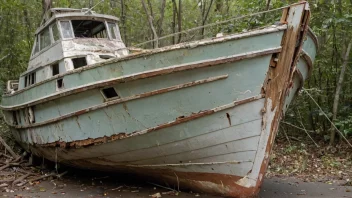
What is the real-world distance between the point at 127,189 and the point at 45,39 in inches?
149

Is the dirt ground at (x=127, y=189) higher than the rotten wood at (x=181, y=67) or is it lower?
lower

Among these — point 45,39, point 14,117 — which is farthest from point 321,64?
point 14,117

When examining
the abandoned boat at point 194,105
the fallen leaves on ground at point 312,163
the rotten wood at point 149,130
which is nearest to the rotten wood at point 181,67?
the abandoned boat at point 194,105

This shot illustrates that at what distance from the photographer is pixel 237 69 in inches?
192

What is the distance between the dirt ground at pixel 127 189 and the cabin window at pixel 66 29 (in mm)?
2853

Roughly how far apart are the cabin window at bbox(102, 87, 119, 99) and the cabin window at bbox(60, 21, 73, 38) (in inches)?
94.9

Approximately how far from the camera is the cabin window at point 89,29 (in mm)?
7742

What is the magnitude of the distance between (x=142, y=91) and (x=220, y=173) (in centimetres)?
160

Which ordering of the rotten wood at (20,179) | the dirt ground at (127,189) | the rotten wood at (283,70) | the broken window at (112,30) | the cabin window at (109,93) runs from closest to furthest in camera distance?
the rotten wood at (283,70)
the cabin window at (109,93)
the dirt ground at (127,189)
the rotten wood at (20,179)
the broken window at (112,30)

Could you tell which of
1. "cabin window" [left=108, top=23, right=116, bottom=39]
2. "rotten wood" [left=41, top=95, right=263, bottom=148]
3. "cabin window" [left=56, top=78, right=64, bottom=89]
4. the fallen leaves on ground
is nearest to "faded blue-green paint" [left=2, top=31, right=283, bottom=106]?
"cabin window" [left=56, top=78, right=64, bottom=89]

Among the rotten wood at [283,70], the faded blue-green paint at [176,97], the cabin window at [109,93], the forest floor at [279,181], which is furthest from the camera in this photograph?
the forest floor at [279,181]

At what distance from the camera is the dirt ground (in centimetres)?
615

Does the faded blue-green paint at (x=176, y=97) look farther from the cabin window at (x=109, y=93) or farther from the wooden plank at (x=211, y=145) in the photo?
the wooden plank at (x=211, y=145)

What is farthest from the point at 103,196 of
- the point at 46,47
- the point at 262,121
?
the point at 46,47
